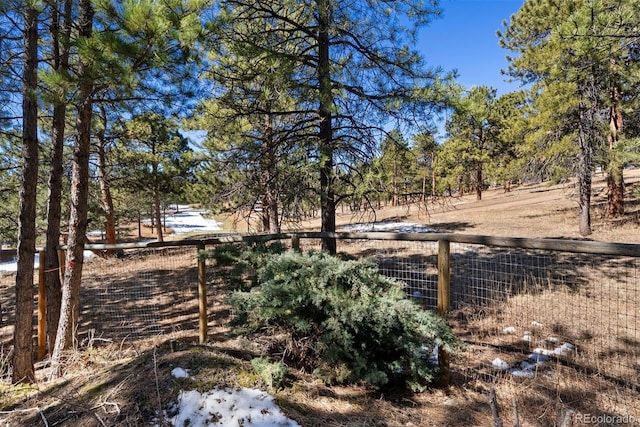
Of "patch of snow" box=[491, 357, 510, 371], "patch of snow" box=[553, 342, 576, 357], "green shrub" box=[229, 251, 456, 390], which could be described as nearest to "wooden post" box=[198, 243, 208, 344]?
"green shrub" box=[229, 251, 456, 390]

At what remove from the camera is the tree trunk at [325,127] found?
4.36m

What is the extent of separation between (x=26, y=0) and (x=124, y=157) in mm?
8128

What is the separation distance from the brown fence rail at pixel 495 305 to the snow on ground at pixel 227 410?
1616mm

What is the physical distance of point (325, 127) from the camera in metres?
5.01

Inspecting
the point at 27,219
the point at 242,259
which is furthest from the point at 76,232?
the point at 242,259

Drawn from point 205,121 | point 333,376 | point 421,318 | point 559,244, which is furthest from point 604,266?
point 205,121

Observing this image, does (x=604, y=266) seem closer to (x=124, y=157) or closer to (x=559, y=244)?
(x=559, y=244)

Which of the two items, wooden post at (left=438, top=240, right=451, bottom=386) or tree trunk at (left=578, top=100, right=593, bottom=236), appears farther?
tree trunk at (left=578, top=100, right=593, bottom=236)

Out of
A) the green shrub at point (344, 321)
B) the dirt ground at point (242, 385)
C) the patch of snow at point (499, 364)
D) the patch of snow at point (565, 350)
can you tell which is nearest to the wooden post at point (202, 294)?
the dirt ground at point (242, 385)

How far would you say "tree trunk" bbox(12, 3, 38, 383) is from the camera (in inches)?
145

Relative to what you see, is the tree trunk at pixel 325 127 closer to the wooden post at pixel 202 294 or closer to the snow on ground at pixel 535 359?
the wooden post at pixel 202 294

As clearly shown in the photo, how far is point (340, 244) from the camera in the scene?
344 inches

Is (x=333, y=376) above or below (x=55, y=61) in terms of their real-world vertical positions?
below

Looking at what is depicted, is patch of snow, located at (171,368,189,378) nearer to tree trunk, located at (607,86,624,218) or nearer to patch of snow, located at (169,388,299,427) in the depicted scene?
patch of snow, located at (169,388,299,427)
